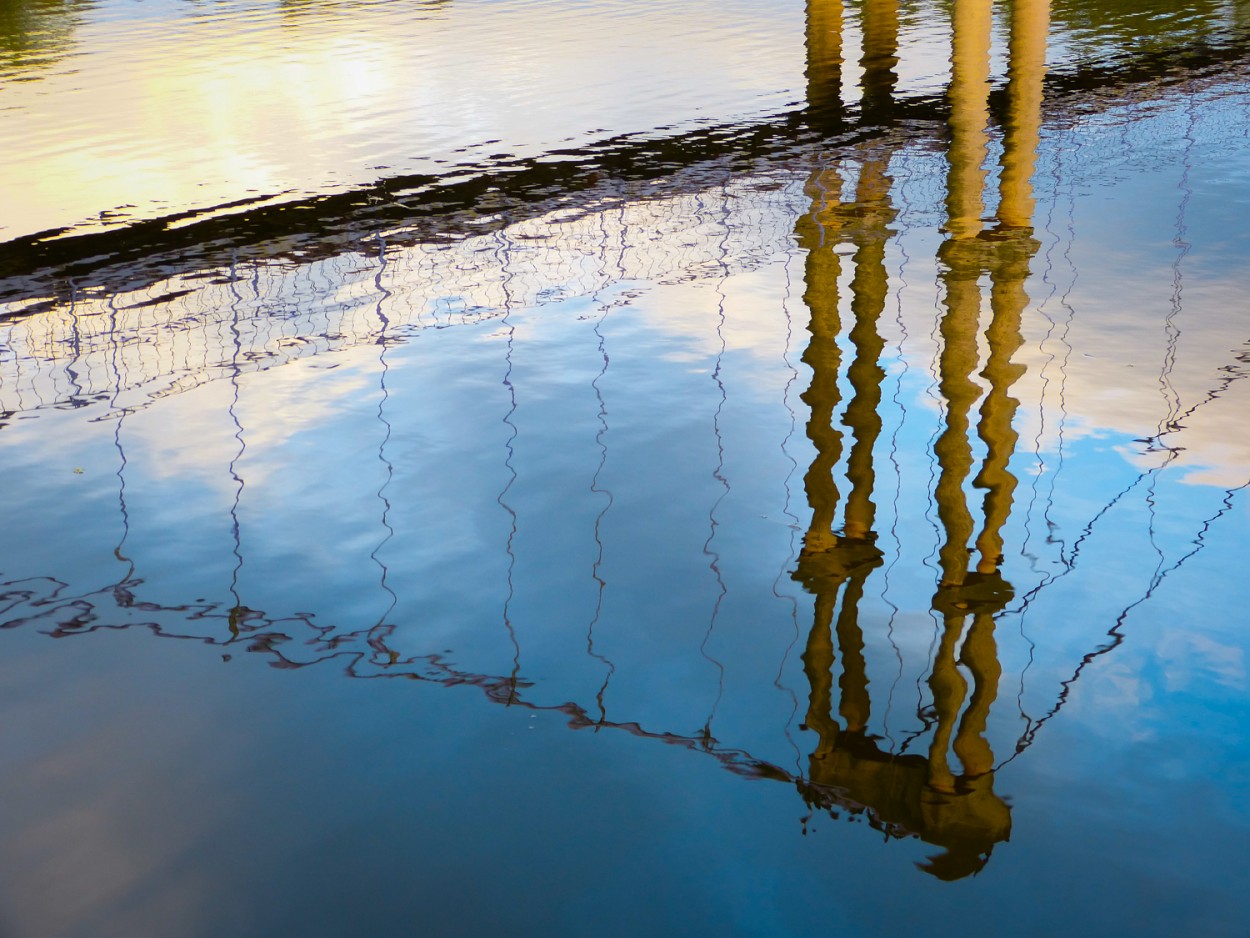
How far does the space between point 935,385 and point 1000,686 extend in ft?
10.6

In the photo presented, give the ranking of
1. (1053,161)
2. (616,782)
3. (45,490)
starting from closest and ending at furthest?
1. (616,782)
2. (45,490)
3. (1053,161)

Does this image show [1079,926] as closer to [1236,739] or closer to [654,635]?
[1236,739]

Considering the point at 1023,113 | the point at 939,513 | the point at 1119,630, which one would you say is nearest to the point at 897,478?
the point at 939,513

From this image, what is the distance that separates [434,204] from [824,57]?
34.7 feet

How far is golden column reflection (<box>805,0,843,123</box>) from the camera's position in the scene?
17859 mm

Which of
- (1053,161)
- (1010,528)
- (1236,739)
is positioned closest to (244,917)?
(1236,739)

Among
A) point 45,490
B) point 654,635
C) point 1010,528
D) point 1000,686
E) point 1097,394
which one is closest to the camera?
point 1000,686

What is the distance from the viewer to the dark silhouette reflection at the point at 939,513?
4.31 metres

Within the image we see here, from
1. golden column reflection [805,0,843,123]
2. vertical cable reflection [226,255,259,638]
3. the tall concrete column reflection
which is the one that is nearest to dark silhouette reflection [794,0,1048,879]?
the tall concrete column reflection

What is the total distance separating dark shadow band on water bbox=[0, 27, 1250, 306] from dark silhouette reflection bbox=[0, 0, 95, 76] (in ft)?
51.2

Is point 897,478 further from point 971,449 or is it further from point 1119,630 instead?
point 1119,630

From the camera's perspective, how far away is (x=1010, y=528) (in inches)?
238

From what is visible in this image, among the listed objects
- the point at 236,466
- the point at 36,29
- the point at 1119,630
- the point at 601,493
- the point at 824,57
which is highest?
the point at 36,29

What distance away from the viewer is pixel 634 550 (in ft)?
19.8
